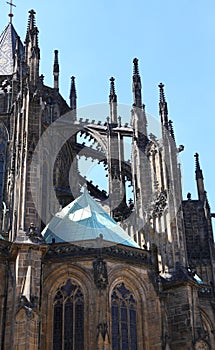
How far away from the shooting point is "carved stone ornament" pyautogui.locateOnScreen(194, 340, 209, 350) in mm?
21367

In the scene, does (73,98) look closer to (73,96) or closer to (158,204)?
(73,96)

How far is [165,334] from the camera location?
2045cm

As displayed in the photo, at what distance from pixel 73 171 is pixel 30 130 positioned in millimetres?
9827

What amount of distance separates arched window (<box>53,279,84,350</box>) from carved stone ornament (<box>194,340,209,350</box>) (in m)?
4.72

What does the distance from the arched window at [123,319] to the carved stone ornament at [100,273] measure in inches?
36.4

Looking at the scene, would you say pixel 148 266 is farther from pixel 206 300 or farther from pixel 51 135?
pixel 51 135

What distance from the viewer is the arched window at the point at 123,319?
20.0 metres

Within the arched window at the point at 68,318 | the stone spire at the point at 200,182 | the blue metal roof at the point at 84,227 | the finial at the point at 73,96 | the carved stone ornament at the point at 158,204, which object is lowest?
the arched window at the point at 68,318

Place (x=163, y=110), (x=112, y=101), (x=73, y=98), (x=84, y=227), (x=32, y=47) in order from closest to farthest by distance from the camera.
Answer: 1. (x=84, y=227)
2. (x=32, y=47)
3. (x=163, y=110)
4. (x=112, y=101)
5. (x=73, y=98)

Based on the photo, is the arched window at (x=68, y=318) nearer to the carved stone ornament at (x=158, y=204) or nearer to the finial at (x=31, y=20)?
the carved stone ornament at (x=158, y=204)

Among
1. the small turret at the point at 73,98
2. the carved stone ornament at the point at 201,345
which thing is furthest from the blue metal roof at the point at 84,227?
the small turret at the point at 73,98

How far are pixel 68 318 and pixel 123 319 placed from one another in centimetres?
202

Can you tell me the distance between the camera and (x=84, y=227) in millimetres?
22703

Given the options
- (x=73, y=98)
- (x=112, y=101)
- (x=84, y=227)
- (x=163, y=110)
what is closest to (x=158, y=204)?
(x=84, y=227)
